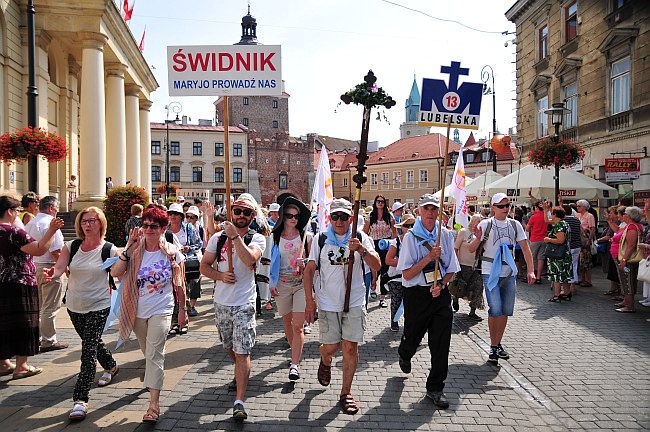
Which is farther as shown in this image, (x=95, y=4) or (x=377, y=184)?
(x=377, y=184)

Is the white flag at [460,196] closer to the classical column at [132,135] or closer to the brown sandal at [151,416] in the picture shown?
the brown sandal at [151,416]

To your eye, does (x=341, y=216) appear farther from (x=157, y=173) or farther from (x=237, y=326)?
(x=157, y=173)

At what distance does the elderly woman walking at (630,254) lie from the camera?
914 cm

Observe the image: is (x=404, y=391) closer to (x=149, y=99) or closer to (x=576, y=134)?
(x=576, y=134)

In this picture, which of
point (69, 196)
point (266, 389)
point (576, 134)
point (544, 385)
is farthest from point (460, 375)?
point (69, 196)

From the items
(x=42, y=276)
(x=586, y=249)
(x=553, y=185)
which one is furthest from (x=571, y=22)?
(x=42, y=276)

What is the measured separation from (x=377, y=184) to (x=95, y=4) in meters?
53.4

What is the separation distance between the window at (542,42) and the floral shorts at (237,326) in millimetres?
24686

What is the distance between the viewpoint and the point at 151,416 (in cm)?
431

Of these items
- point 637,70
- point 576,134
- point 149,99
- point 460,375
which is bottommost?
point 460,375

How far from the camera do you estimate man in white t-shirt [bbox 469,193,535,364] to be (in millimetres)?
6141

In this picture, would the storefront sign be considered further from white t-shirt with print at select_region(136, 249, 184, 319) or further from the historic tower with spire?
the historic tower with spire

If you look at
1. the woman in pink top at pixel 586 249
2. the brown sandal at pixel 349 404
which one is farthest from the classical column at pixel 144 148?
the brown sandal at pixel 349 404

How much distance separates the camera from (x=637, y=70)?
56.6 feet
